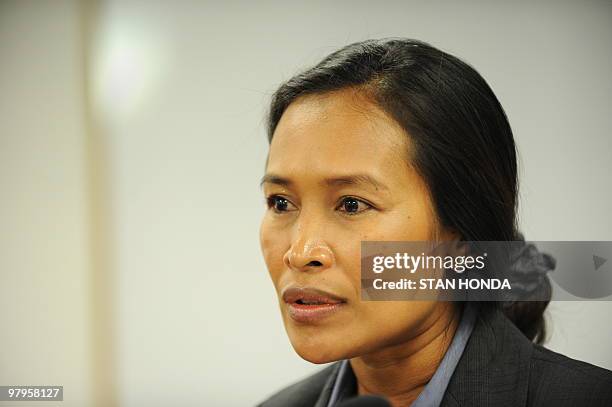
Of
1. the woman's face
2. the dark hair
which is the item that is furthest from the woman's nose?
the dark hair

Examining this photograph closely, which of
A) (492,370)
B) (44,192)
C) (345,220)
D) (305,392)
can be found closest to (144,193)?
(44,192)

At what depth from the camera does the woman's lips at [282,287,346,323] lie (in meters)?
0.92

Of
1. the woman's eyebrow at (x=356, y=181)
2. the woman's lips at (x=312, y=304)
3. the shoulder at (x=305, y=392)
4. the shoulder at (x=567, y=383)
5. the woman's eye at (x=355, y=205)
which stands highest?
the woman's eyebrow at (x=356, y=181)

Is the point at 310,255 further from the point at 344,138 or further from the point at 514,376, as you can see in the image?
the point at 514,376

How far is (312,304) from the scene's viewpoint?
929mm

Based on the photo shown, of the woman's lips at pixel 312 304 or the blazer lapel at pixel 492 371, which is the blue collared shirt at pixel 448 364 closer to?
the blazer lapel at pixel 492 371

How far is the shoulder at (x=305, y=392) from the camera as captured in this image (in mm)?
1158

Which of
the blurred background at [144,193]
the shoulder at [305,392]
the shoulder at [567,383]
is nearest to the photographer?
the shoulder at [567,383]

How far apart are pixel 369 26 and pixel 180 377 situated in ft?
2.14

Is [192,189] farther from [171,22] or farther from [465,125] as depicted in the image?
[465,125]

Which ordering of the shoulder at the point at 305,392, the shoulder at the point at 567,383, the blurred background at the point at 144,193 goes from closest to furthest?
the shoulder at the point at 567,383
the shoulder at the point at 305,392
the blurred background at the point at 144,193

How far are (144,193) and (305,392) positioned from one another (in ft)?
1.50

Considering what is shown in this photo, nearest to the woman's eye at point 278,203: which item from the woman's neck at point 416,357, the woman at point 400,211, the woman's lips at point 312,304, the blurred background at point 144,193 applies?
the woman at point 400,211

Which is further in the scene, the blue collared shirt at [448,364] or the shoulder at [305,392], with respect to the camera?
the shoulder at [305,392]
